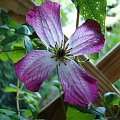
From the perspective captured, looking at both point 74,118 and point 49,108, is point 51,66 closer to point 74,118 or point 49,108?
point 74,118

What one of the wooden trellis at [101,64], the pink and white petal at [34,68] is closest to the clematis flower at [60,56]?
the pink and white petal at [34,68]

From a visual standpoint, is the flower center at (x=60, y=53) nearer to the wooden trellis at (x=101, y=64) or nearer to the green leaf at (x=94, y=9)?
the green leaf at (x=94, y=9)

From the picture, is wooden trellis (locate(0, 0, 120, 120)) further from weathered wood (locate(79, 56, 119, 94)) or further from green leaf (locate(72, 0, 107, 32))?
green leaf (locate(72, 0, 107, 32))

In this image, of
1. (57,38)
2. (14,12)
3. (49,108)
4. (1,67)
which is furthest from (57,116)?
(1,67)

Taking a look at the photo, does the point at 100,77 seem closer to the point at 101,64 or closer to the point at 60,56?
the point at 101,64

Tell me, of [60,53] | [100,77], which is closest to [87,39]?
[60,53]

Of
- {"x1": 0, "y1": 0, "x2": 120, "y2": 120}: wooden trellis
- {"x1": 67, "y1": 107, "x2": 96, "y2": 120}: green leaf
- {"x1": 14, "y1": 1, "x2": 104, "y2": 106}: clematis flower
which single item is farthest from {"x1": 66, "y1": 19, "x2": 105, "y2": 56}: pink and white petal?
{"x1": 0, "y1": 0, "x2": 120, "y2": 120}: wooden trellis

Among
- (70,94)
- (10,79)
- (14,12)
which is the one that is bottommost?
(10,79)
